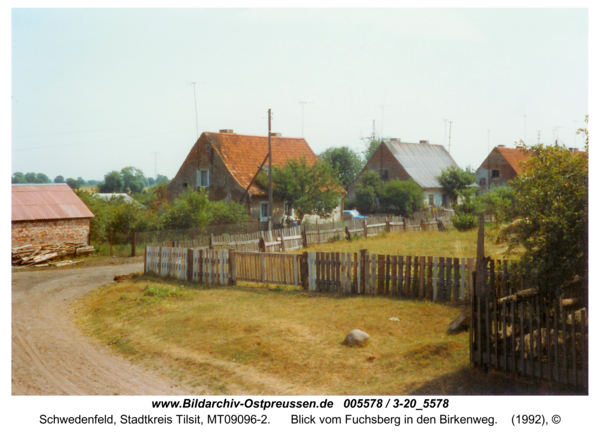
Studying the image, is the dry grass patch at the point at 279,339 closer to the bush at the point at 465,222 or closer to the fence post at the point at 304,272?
the fence post at the point at 304,272

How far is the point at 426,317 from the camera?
11.0m

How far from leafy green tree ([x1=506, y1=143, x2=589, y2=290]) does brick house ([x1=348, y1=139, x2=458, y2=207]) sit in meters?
39.8

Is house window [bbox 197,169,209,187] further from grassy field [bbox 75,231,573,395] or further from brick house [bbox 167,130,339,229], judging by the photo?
grassy field [bbox 75,231,573,395]

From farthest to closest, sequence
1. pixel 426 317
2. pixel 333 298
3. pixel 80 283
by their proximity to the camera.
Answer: pixel 80 283 → pixel 333 298 → pixel 426 317

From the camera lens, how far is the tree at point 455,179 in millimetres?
48781

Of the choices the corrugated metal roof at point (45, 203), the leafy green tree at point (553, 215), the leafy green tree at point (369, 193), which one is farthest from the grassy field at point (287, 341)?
the leafy green tree at point (369, 193)

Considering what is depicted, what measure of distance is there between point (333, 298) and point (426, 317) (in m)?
3.13

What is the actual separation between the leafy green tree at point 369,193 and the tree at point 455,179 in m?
6.60

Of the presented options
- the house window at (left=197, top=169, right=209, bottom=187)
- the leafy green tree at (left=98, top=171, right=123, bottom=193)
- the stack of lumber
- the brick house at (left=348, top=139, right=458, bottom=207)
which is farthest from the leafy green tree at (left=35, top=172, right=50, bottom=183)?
the stack of lumber

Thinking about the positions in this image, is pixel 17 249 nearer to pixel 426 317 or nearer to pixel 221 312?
pixel 221 312

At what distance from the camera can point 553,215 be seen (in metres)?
7.02

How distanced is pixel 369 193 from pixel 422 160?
28.8 feet

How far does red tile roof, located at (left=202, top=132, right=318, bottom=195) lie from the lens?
35375mm
